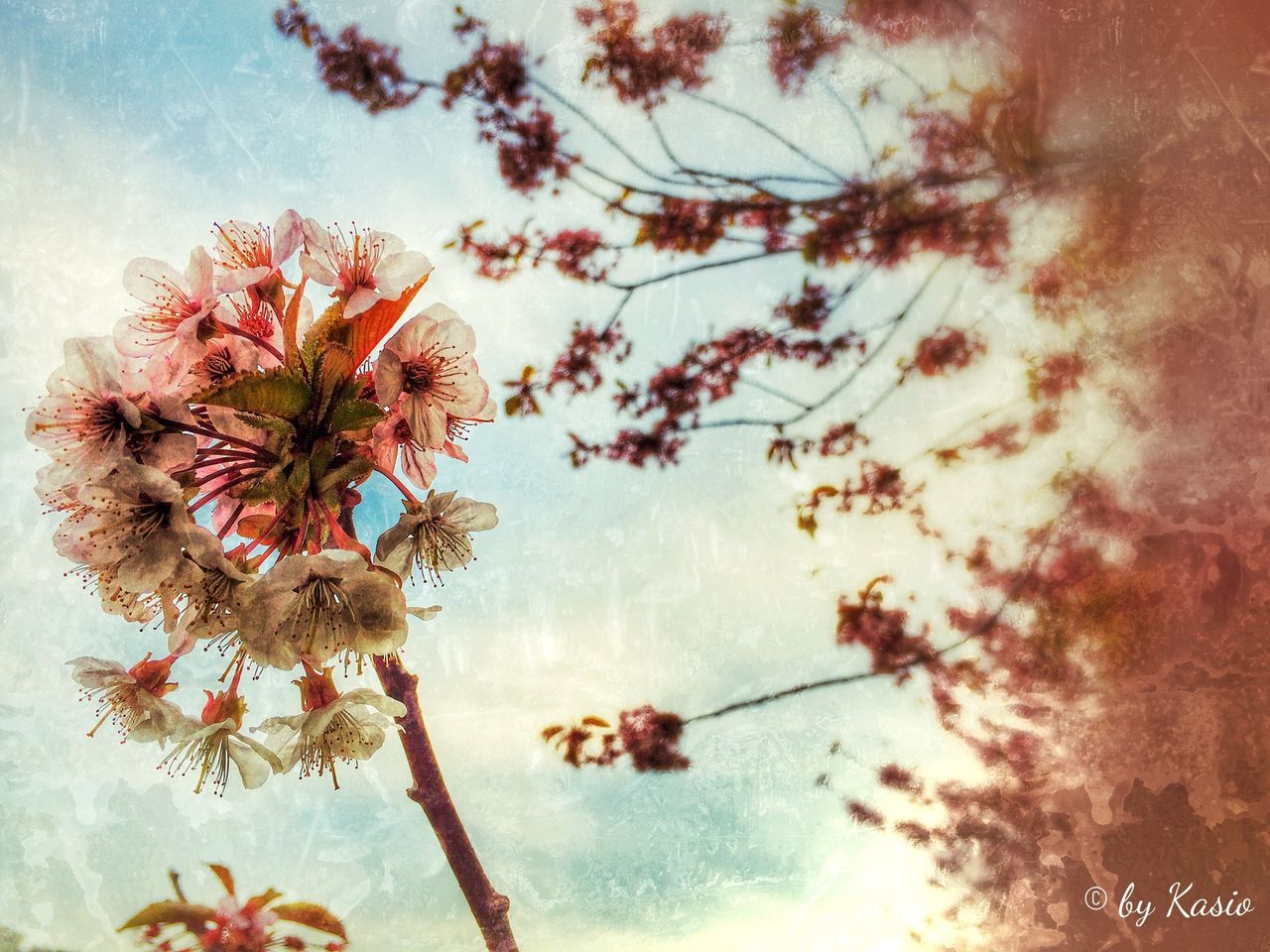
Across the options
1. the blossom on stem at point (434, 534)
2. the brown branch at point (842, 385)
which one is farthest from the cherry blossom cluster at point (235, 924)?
the brown branch at point (842, 385)

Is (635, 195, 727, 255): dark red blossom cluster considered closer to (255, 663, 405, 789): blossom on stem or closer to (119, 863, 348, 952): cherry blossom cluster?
(255, 663, 405, 789): blossom on stem

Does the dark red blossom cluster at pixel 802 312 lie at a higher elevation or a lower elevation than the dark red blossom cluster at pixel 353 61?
lower

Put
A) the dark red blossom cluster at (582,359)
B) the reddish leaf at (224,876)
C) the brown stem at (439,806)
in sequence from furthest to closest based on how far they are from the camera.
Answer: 1. the dark red blossom cluster at (582,359)
2. the reddish leaf at (224,876)
3. the brown stem at (439,806)

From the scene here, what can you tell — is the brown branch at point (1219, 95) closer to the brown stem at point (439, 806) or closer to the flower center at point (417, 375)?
the flower center at point (417, 375)

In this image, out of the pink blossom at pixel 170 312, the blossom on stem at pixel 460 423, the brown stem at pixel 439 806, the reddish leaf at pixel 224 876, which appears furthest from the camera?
the reddish leaf at pixel 224 876

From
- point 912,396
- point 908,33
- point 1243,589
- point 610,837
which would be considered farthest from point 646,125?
point 1243,589

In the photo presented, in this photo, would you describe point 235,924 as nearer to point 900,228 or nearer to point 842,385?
point 842,385

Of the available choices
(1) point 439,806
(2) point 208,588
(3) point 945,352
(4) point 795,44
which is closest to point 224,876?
(1) point 439,806
